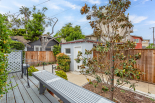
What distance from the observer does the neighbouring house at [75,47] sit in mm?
6727

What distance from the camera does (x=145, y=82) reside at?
4777 millimetres

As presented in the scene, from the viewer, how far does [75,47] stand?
7469mm

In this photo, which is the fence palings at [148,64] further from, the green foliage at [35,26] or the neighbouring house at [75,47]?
the green foliage at [35,26]

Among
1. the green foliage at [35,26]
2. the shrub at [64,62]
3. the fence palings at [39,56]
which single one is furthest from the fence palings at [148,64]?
the green foliage at [35,26]

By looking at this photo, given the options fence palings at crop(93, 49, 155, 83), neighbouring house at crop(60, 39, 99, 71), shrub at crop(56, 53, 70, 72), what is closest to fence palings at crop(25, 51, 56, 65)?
neighbouring house at crop(60, 39, 99, 71)

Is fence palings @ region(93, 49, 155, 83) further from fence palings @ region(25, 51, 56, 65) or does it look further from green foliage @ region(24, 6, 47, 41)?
green foliage @ region(24, 6, 47, 41)

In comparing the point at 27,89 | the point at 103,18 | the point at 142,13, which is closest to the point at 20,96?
the point at 27,89

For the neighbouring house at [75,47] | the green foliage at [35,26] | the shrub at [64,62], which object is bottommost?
the shrub at [64,62]

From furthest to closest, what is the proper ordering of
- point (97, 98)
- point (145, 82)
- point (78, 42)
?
point (78, 42) → point (145, 82) → point (97, 98)

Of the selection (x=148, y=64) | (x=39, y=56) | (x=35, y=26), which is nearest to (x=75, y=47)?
(x=148, y=64)

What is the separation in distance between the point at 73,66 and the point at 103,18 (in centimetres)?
544

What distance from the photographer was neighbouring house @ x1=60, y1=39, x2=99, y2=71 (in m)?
6.73

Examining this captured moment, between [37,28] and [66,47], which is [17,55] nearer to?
[66,47]

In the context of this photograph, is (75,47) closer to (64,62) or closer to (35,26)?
(64,62)
